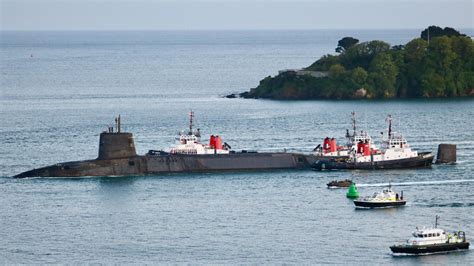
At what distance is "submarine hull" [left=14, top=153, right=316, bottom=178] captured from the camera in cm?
8994

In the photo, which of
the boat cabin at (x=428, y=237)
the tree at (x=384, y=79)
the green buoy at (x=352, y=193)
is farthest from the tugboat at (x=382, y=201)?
the tree at (x=384, y=79)

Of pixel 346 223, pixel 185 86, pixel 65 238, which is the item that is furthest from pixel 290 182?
pixel 185 86

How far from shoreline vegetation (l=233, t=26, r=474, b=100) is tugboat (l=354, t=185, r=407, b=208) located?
62484 mm

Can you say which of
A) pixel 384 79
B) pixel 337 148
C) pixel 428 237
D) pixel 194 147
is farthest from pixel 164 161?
pixel 384 79

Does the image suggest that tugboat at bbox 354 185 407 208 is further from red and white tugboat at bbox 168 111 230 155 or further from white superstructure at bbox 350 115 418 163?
red and white tugboat at bbox 168 111 230 155

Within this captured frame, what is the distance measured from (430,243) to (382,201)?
1179 centimetres

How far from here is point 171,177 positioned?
89.1 meters

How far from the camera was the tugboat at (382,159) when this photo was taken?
91.1 m

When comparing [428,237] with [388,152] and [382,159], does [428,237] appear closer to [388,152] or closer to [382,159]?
[382,159]

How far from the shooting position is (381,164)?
300ft

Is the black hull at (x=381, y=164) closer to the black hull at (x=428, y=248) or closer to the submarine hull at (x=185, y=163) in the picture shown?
the submarine hull at (x=185, y=163)

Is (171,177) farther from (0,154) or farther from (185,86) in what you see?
(185,86)

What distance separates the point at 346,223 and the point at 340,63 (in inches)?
3026

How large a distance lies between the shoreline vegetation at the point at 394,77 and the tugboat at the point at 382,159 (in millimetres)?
46627
